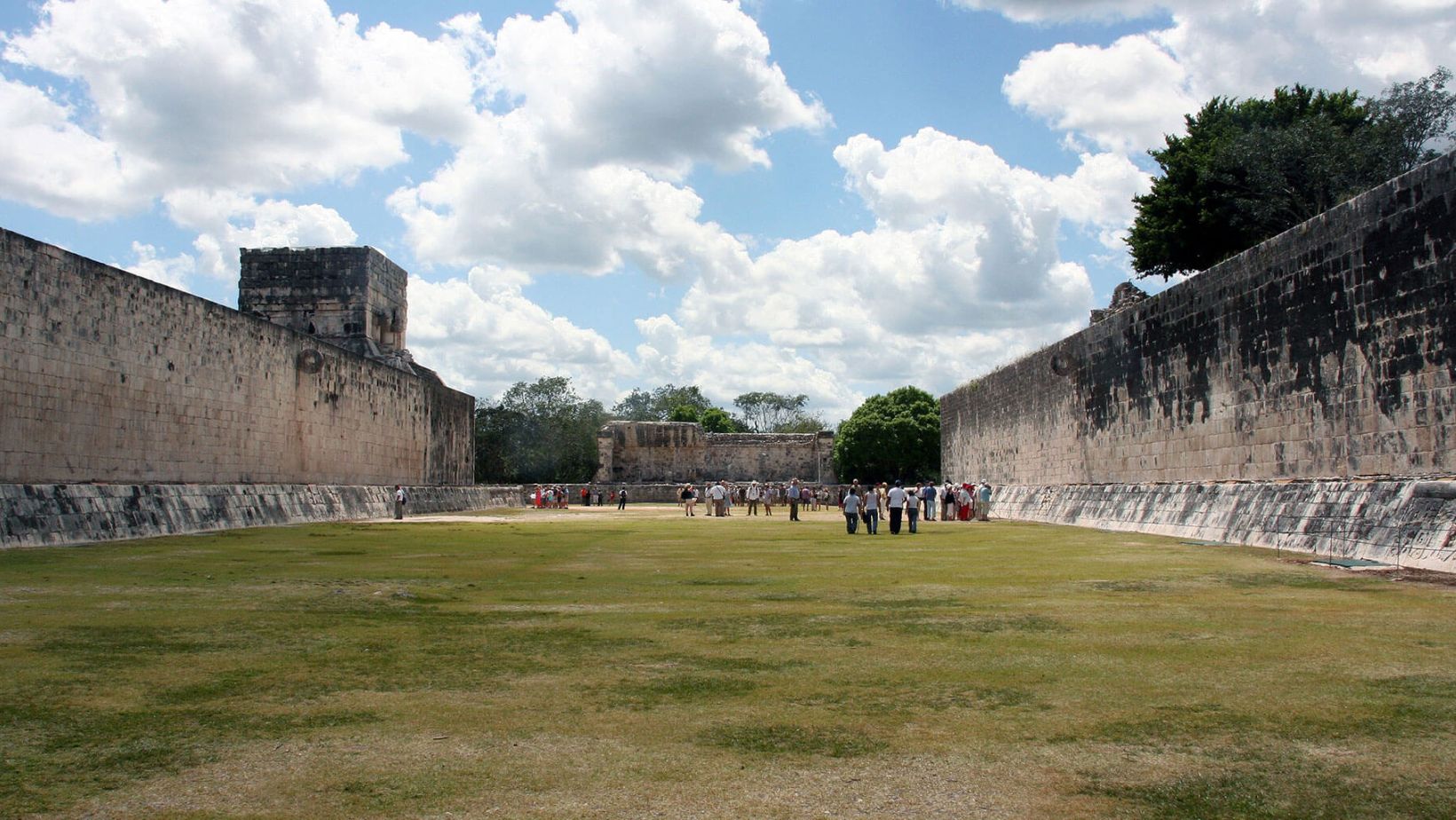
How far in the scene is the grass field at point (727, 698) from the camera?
304cm

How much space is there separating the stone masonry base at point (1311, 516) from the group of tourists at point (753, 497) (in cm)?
1005

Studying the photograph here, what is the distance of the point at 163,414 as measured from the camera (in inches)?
646

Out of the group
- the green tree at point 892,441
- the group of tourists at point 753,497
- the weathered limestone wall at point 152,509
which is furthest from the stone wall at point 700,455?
the weathered limestone wall at point 152,509

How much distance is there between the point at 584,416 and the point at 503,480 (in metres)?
8.42

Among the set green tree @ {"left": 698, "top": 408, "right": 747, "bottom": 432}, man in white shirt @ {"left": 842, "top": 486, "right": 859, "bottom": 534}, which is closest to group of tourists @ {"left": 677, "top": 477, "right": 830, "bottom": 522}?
Result: man in white shirt @ {"left": 842, "top": 486, "right": 859, "bottom": 534}

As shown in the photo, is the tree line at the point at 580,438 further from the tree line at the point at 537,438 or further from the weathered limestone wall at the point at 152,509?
the weathered limestone wall at the point at 152,509

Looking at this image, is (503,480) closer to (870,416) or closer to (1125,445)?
(870,416)

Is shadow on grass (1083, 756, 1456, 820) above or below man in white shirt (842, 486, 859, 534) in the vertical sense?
below

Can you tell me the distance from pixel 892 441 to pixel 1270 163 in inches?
1172

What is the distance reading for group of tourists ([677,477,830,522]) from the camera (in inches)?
1141

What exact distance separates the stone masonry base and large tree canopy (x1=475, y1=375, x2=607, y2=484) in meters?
47.6

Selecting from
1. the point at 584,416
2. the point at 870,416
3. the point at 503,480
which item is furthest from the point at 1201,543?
the point at 584,416

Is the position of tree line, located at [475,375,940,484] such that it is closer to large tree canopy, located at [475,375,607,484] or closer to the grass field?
large tree canopy, located at [475,375,607,484]

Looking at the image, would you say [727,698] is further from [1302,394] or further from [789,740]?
[1302,394]
